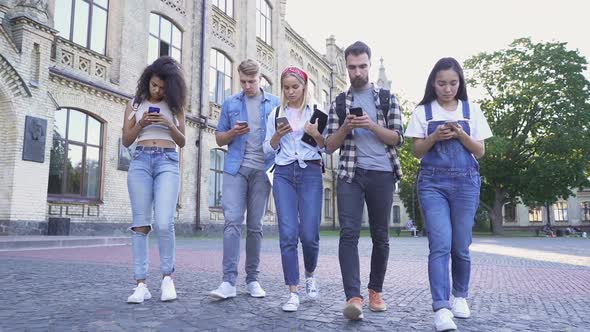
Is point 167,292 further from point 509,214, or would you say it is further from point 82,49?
point 509,214

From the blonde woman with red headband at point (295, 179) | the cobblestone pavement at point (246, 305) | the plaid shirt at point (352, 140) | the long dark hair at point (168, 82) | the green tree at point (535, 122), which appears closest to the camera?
the cobblestone pavement at point (246, 305)

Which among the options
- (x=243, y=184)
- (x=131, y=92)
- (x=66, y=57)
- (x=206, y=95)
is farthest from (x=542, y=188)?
(x=243, y=184)

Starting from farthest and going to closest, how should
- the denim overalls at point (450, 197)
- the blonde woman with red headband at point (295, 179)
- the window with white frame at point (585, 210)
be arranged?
the window with white frame at point (585, 210), the blonde woman with red headband at point (295, 179), the denim overalls at point (450, 197)

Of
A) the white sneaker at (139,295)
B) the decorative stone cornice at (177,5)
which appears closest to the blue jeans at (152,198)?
the white sneaker at (139,295)

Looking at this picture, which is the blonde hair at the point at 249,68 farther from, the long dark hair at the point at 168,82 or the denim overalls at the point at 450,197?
the denim overalls at the point at 450,197

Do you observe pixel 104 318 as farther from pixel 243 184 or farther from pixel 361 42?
pixel 361 42

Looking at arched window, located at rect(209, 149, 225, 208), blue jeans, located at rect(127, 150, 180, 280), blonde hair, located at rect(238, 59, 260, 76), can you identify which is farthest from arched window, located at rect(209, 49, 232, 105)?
blue jeans, located at rect(127, 150, 180, 280)

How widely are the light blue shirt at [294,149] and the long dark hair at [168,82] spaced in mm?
850

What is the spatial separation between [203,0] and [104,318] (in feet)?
63.7

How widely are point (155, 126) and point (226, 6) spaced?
20014 millimetres

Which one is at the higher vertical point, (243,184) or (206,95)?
(206,95)

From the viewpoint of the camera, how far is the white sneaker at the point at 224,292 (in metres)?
4.07

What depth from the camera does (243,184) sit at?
445 centimetres

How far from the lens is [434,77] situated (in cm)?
367
